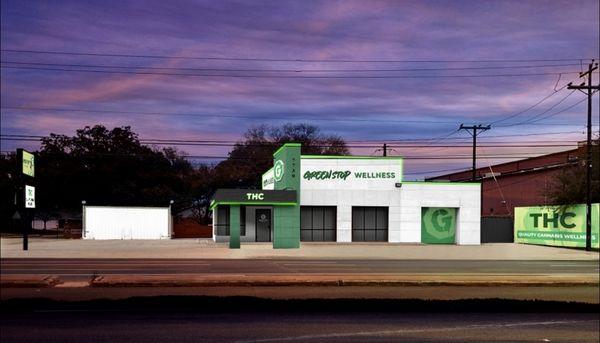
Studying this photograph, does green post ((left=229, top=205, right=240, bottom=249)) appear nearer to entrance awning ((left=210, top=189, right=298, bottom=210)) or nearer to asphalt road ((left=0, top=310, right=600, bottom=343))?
entrance awning ((left=210, top=189, right=298, bottom=210))

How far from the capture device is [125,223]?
174 feet

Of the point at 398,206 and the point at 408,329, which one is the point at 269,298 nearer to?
the point at 408,329

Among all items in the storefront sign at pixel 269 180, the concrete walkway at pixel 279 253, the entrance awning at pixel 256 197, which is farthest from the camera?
the storefront sign at pixel 269 180

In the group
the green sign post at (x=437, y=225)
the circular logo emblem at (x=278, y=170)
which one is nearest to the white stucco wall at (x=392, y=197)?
the green sign post at (x=437, y=225)

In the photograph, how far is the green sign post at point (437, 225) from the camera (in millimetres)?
46031

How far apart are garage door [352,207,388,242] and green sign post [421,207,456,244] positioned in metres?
2.88

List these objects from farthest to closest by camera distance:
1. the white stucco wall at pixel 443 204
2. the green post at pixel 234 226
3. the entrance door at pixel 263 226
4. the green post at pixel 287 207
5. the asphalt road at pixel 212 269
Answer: the entrance door at pixel 263 226, the white stucco wall at pixel 443 204, the green post at pixel 287 207, the green post at pixel 234 226, the asphalt road at pixel 212 269

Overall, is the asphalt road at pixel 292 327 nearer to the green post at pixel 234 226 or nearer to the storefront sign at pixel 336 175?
the green post at pixel 234 226

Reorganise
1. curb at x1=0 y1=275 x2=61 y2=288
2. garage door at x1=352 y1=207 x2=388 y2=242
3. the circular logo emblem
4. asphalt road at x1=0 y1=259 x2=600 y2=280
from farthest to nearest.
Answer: garage door at x1=352 y1=207 x2=388 y2=242, the circular logo emblem, asphalt road at x1=0 y1=259 x2=600 y2=280, curb at x1=0 y1=275 x2=61 y2=288

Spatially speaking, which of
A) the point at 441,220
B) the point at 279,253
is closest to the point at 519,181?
the point at 441,220

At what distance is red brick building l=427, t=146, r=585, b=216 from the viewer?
200 feet

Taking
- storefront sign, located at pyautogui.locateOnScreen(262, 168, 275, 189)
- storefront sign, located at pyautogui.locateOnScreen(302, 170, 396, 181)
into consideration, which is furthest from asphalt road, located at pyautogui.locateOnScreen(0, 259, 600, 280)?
storefront sign, located at pyautogui.locateOnScreen(262, 168, 275, 189)

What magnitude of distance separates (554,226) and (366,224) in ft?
43.1

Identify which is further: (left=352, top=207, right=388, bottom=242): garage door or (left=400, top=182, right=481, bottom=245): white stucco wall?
(left=352, top=207, right=388, bottom=242): garage door
